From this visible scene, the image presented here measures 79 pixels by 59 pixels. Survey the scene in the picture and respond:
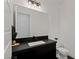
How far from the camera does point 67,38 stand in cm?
379

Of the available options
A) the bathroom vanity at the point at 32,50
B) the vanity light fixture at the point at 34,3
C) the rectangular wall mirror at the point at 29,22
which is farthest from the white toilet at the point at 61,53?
the vanity light fixture at the point at 34,3

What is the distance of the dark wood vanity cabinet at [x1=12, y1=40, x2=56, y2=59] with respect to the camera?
1.80 meters

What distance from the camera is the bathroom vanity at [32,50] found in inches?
71.3

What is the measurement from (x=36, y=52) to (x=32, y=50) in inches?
8.6

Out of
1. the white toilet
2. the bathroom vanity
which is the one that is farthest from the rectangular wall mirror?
the white toilet

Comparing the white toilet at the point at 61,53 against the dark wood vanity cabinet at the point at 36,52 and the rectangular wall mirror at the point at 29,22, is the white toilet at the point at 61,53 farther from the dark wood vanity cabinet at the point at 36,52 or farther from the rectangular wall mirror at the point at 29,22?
the rectangular wall mirror at the point at 29,22

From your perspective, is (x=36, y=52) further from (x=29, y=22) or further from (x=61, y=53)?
(x=61, y=53)

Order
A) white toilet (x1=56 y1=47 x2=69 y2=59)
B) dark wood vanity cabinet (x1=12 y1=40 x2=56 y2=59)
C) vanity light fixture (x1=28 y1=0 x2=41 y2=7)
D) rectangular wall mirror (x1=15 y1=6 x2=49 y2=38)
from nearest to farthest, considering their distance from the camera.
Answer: dark wood vanity cabinet (x1=12 y1=40 x2=56 y2=59)
rectangular wall mirror (x1=15 y1=6 x2=49 y2=38)
vanity light fixture (x1=28 y1=0 x2=41 y2=7)
white toilet (x1=56 y1=47 x2=69 y2=59)

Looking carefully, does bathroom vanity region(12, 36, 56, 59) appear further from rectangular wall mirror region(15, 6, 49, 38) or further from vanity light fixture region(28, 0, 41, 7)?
vanity light fixture region(28, 0, 41, 7)

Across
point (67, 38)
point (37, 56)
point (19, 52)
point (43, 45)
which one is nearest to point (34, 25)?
point (43, 45)

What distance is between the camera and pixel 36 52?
90.5 inches

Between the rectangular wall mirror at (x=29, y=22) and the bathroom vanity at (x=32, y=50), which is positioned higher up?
the rectangular wall mirror at (x=29, y=22)
